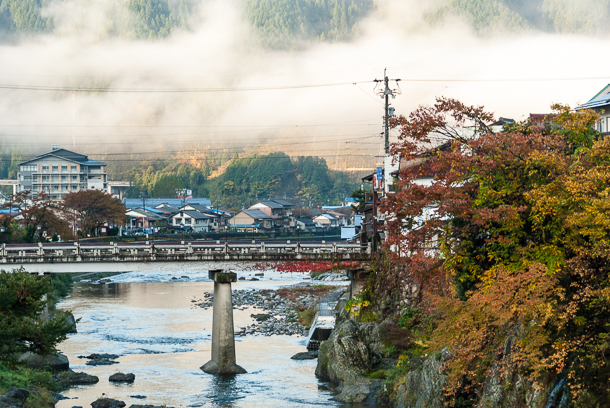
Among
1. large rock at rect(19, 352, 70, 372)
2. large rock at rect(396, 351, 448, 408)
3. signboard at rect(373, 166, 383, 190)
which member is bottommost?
large rock at rect(19, 352, 70, 372)

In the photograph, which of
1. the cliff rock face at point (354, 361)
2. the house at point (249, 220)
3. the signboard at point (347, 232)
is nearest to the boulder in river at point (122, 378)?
the cliff rock face at point (354, 361)

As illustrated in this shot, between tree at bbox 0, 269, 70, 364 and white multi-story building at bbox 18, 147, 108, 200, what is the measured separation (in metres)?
116

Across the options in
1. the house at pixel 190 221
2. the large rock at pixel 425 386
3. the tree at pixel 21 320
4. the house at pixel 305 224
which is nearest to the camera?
the large rock at pixel 425 386

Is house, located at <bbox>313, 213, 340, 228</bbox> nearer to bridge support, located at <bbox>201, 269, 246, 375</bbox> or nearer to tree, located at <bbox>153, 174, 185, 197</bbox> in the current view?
tree, located at <bbox>153, 174, 185, 197</bbox>

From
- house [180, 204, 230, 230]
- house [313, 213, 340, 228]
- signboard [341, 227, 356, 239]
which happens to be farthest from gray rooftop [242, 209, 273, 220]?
signboard [341, 227, 356, 239]

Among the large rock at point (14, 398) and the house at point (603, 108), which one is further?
the house at point (603, 108)

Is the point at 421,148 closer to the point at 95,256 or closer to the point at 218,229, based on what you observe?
the point at 95,256

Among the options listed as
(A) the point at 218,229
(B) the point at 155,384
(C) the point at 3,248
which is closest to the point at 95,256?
(C) the point at 3,248

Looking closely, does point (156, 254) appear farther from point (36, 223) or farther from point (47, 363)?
point (36, 223)

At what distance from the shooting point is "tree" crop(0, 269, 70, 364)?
27156 mm

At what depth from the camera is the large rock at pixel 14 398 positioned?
85.6 ft

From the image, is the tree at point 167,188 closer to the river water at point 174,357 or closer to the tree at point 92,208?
the tree at point 92,208

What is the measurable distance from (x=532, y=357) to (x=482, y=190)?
271 inches

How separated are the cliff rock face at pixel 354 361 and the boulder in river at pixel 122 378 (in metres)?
10.1
